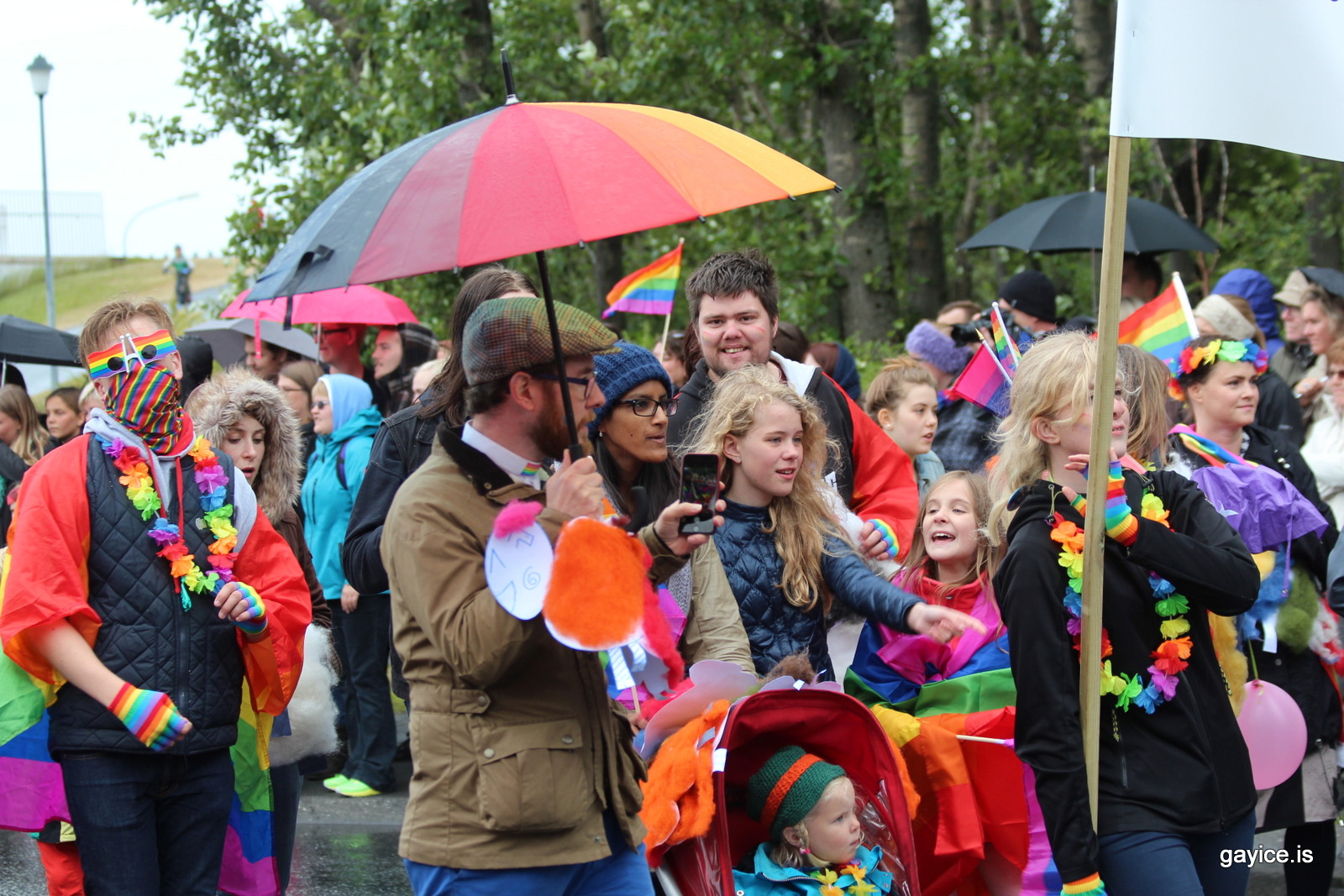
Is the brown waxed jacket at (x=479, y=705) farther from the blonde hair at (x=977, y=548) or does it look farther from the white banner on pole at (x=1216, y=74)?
the blonde hair at (x=977, y=548)

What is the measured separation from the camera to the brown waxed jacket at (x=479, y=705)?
257cm

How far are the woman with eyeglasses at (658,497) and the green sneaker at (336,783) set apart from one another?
3.73 meters

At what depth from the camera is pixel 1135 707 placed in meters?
3.15

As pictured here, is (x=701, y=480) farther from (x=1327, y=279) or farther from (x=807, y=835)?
(x=1327, y=279)

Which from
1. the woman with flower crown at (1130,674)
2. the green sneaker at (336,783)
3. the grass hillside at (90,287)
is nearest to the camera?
the woman with flower crown at (1130,674)

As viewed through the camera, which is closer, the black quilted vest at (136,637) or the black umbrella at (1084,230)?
the black quilted vest at (136,637)

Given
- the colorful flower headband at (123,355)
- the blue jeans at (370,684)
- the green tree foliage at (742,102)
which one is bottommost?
the blue jeans at (370,684)

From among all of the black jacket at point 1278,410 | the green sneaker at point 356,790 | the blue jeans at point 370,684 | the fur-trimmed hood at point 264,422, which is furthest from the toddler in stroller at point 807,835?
the green sneaker at point 356,790

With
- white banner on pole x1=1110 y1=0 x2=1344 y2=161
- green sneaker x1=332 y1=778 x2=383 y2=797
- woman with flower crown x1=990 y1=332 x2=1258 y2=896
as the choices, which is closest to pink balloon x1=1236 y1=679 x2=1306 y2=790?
woman with flower crown x1=990 y1=332 x2=1258 y2=896

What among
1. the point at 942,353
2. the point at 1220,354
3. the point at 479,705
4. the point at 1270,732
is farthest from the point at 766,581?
the point at 942,353

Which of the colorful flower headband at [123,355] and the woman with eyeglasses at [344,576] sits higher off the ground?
the colorful flower headband at [123,355]

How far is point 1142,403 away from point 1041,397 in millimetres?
529

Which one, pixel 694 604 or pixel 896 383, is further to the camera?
pixel 896 383

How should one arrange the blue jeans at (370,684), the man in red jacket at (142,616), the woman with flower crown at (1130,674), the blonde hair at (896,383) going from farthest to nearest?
1. the blue jeans at (370,684)
2. the blonde hair at (896,383)
3. the man in red jacket at (142,616)
4. the woman with flower crown at (1130,674)
